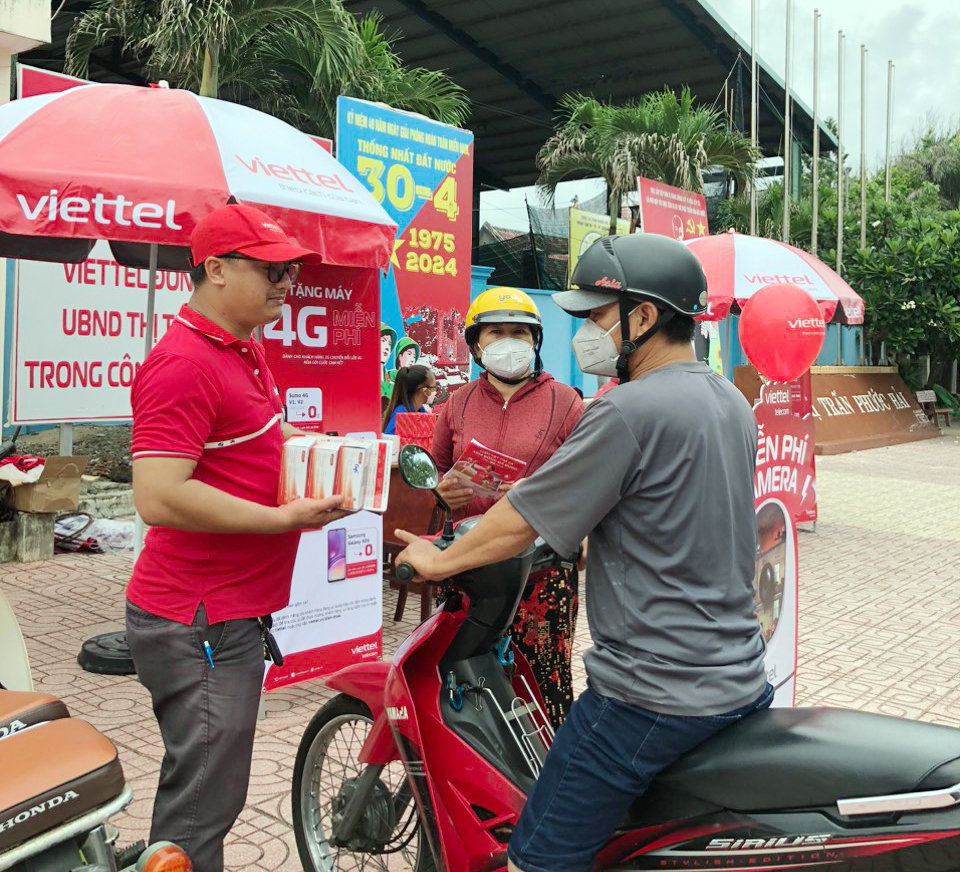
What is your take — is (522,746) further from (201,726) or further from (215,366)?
(215,366)

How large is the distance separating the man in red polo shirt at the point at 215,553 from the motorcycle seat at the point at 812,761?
3.35ft

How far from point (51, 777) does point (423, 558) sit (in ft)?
2.92

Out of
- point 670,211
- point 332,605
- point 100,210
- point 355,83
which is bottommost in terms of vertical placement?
point 332,605

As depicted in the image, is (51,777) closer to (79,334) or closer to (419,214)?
(419,214)

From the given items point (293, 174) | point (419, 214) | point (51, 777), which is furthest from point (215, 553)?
point (419, 214)

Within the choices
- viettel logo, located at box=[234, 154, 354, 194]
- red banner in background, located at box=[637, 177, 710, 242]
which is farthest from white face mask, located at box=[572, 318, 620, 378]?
red banner in background, located at box=[637, 177, 710, 242]

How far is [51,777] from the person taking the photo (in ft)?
6.14

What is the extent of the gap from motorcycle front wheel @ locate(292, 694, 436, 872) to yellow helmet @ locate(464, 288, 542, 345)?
59.8 inches

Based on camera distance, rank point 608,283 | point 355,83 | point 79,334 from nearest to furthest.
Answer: point 608,283 < point 79,334 < point 355,83

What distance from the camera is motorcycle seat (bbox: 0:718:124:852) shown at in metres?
1.79

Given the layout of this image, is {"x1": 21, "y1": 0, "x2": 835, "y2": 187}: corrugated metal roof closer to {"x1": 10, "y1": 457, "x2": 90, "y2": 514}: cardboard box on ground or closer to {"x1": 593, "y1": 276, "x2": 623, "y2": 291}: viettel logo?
{"x1": 10, "y1": 457, "x2": 90, "y2": 514}: cardboard box on ground

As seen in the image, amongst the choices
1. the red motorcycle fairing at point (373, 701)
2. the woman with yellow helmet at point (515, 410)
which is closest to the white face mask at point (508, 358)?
the woman with yellow helmet at point (515, 410)

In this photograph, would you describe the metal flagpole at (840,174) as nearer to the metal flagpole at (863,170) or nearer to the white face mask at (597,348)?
the metal flagpole at (863,170)

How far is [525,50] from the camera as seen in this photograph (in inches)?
1008
